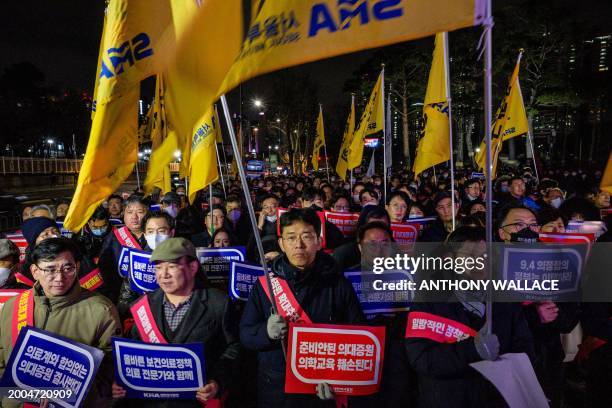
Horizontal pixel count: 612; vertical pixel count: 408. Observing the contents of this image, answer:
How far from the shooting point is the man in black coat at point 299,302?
280 centimetres

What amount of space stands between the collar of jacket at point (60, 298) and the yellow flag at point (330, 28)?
188 centimetres

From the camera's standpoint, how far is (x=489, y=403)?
8.35 ft

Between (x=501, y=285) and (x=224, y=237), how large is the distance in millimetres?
3501

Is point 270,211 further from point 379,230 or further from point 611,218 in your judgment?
point 611,218

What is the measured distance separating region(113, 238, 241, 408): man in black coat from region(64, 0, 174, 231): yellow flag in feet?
2.22

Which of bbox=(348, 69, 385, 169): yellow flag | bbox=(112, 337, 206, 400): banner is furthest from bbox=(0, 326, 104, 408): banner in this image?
bbox=(348, 69, 385, 169): yellow flag

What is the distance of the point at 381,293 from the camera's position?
374 cm

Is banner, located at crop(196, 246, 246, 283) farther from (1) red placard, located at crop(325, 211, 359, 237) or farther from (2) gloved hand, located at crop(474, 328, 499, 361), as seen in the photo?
(2) gloved hand, located at crop(474, 328, 499, 361)

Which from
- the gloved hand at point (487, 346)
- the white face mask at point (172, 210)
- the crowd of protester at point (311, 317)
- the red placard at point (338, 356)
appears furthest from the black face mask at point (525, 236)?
the white face mask at point (172, 210)

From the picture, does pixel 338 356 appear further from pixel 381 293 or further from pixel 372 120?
pixel 372 120

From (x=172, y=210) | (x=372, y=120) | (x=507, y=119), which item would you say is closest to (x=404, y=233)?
(x=172, y=210)

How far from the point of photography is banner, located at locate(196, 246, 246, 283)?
4.80 m

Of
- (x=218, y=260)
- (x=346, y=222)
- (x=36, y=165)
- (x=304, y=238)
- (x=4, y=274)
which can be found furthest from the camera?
(x=36, y=165)

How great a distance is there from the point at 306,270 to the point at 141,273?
6.84 feet
